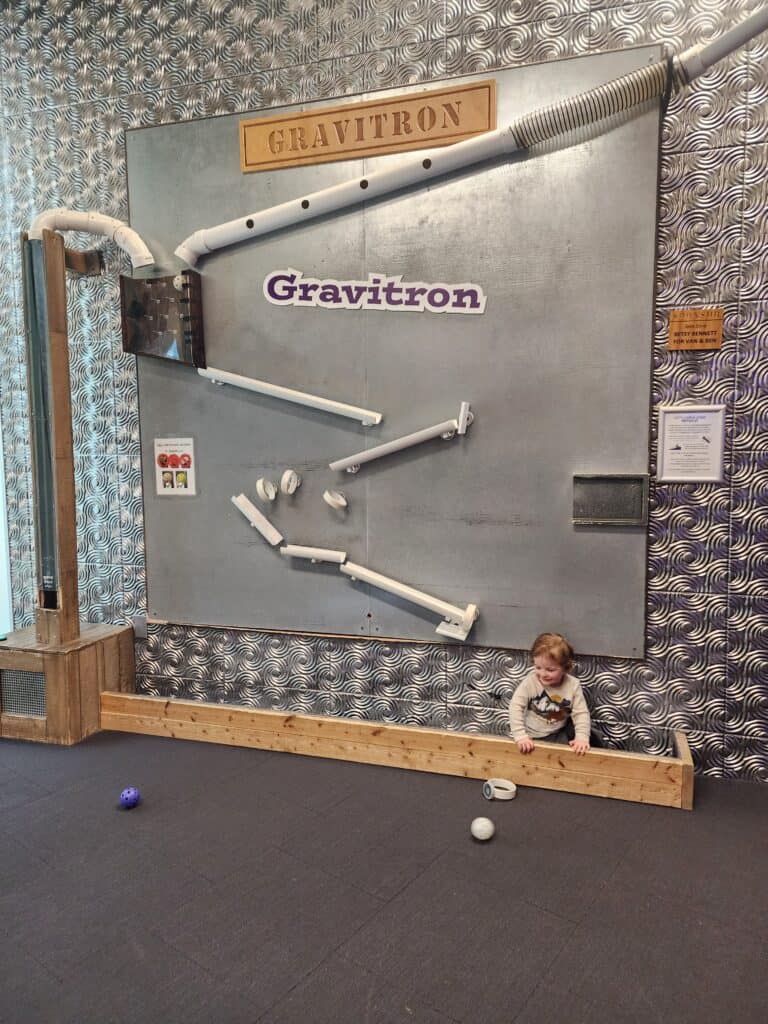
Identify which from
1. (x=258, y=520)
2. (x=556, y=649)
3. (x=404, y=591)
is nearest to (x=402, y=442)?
(x=404, y=591)

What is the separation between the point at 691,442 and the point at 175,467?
7.63 feet

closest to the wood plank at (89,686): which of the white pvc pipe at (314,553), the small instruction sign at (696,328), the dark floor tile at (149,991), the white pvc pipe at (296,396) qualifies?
the white pvc pipe at (314,553)

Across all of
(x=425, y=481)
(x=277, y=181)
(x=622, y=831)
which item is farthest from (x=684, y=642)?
(x=277, y=181)

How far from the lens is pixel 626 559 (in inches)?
111

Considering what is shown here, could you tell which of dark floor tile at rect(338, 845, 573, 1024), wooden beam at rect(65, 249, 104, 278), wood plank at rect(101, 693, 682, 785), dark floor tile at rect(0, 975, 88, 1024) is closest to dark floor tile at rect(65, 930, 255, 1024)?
dark floor tile at rect(0, 975, 88, 1024)

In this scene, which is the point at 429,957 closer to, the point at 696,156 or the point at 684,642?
the point at 684,642

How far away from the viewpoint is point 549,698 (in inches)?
110

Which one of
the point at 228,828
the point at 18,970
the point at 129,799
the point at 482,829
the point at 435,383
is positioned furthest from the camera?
the point at 435,383

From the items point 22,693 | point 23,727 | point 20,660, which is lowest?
point 23,727

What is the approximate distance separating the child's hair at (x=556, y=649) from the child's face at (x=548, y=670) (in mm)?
12

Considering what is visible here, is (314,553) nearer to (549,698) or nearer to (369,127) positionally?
(549,698)

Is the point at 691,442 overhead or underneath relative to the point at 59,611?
overhead

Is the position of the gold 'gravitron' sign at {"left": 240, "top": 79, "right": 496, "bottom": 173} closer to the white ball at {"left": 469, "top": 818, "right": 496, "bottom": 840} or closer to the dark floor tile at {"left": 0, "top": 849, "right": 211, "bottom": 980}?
the white ball at {"left": 469, "top": 818, "right": 496, "bottom": 840}

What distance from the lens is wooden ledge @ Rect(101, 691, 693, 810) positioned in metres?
2.55
